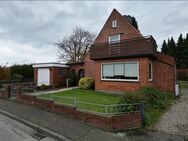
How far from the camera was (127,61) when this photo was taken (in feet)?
48.6

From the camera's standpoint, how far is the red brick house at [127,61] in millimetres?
13977

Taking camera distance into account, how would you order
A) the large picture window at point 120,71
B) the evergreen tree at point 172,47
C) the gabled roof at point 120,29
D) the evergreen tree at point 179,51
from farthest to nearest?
the evergreen tree at point 172,47 → the evergreen tree at point 179,51 → the gabled roof at point 120,29 → the large picture window at point 120,71

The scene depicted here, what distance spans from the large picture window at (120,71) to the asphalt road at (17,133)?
8745 millimetres

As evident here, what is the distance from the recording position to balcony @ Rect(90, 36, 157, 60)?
44.8ft

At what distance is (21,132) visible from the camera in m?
7.71

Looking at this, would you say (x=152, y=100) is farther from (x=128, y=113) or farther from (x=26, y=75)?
(x=26, y=75)

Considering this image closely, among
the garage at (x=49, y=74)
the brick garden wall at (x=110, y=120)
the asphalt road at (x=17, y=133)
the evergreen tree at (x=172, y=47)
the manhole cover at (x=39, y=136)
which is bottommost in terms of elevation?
the manhole cover at (x=39, y=136)

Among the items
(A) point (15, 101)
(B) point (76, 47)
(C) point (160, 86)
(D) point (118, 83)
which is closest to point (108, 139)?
(D) point (118, 83)

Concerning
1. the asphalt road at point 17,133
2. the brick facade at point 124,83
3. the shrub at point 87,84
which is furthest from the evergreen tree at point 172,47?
the asphalt road at point 17,133

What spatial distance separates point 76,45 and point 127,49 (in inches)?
1026

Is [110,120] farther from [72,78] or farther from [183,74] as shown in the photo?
[183,74]

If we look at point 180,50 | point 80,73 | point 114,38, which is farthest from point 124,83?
point 180,50

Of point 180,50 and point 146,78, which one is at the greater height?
point 180,50

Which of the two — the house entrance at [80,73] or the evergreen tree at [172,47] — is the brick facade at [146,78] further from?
the evergreen tree at [172,47]
